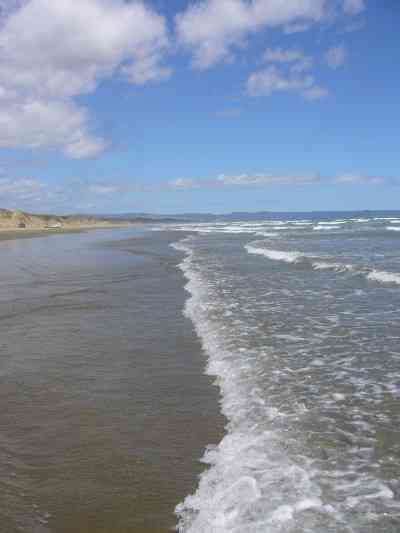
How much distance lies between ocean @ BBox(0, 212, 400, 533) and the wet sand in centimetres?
2

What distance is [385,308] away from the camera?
1212 centimetres

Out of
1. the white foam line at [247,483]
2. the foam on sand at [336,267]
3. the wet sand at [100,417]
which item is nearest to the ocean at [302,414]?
the white foam line at [247,483]

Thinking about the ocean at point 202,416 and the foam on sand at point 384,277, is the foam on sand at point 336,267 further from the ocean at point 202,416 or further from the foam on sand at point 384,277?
the ocean at point 202,416

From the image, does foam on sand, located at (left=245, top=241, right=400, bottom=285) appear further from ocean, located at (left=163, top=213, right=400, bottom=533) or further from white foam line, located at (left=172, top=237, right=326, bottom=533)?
white foam line, located at (left=172, top=237, right=326, bottom=533)

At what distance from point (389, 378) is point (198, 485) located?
395cm

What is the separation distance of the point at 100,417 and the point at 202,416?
127 centimetres

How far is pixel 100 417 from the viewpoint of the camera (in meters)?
6.13

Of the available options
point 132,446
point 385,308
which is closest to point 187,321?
point 385,308

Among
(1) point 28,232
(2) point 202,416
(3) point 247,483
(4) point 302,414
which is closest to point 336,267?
(4) point 302,414

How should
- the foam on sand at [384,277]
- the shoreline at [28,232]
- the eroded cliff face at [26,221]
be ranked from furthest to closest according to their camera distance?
1. the eroded cliff face at [26,221]
2. the shoreline at [28,232]
3. the foam on sand at [384,277]

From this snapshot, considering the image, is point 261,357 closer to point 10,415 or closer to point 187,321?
point 187,321

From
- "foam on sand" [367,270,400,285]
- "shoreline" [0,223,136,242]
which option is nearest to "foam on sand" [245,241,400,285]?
"foam on sand" [367,270,400,285]

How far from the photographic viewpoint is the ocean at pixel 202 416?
13.9ft

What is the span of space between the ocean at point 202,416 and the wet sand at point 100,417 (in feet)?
0.07
